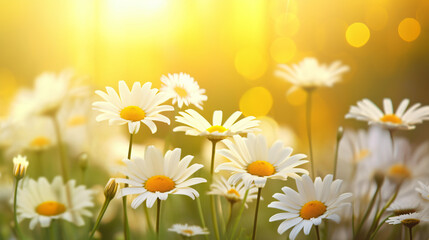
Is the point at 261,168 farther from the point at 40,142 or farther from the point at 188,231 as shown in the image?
the point at 40,142

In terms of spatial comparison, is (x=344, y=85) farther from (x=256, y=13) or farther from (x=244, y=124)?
(x=244, y=124)

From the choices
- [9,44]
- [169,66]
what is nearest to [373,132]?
[169,66]

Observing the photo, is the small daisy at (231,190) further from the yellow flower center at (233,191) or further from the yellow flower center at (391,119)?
the yellow flower center at (391,119)

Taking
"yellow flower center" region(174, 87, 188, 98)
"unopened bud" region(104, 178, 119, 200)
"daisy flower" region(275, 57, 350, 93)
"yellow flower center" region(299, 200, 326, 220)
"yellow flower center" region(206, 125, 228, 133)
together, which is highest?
"daisy flower" region(275, 57, 350, 93)

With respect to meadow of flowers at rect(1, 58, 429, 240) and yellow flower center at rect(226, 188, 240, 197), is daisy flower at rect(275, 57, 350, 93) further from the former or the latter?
yellow flower center at rect(226, 188, 240, 197)

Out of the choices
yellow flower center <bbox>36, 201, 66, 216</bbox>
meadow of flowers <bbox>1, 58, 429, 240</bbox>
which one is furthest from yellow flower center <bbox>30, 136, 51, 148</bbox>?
yellow flower center <bbox>36, 201, 66, 216</bbox>

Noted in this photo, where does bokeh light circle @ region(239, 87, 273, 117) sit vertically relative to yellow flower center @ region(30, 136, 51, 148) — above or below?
above

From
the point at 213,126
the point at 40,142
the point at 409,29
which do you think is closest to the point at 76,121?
the point at 40,142

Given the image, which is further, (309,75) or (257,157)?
(309,75)
